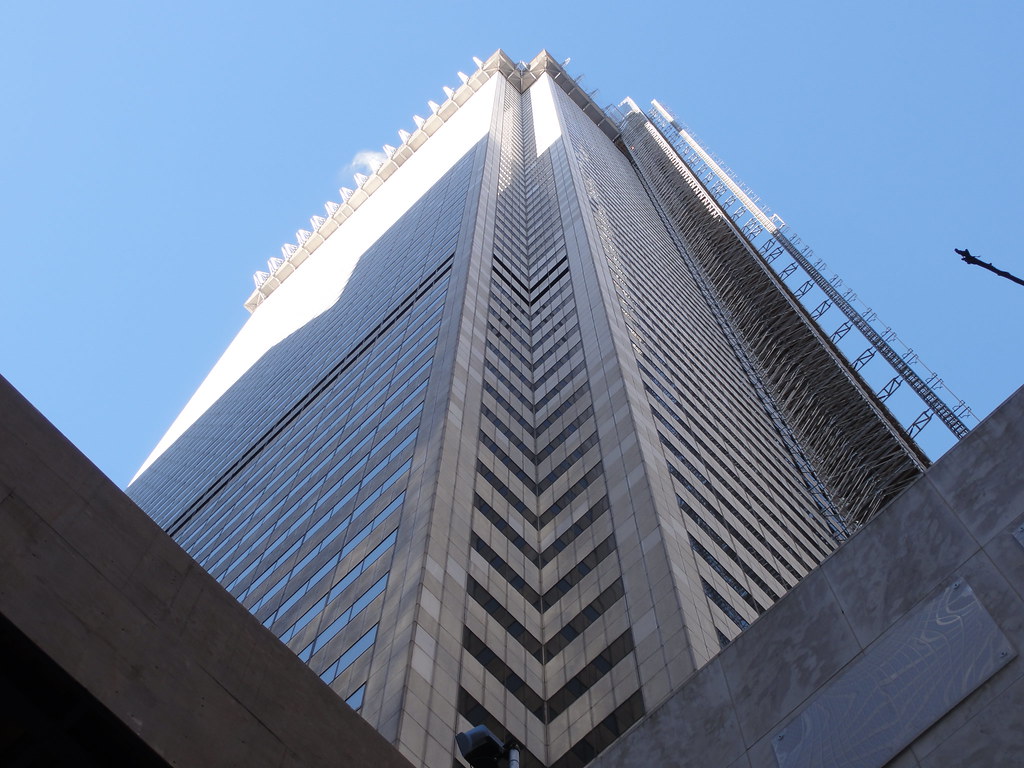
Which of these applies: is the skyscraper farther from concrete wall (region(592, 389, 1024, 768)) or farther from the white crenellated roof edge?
the white crenellated roof edge

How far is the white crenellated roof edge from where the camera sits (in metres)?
158

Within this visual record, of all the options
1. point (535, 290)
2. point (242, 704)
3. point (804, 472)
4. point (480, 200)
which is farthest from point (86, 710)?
point (480, 200)

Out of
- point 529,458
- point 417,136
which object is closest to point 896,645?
point 529,458

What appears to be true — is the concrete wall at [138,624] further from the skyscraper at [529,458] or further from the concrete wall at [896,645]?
the skyscraper at [529,458]

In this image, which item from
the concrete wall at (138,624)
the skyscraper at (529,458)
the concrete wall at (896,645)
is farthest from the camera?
the skyscraper at (529,458)

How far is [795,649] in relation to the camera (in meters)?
16.5

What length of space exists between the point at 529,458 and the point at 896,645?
3115cm

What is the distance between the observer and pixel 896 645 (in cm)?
1507

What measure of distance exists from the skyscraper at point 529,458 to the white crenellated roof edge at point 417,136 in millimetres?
42514

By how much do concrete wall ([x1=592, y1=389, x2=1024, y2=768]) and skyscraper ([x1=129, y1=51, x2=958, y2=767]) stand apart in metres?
11.4

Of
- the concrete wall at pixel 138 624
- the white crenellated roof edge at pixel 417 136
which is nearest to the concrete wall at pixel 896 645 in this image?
the concrete wall at pixel 138 624

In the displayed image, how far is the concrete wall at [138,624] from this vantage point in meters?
11.5

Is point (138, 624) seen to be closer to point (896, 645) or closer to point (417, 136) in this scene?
point (896, 645)

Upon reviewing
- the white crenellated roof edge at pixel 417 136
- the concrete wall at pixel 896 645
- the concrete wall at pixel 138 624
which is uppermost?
the white crenellated roof edge at pixel 417 136
